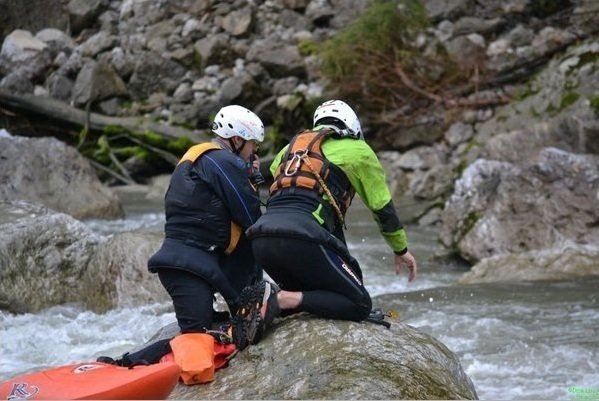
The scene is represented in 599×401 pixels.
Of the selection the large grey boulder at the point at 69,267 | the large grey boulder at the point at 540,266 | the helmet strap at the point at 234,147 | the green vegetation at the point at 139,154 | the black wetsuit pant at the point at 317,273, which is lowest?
the green vegetation at the point at 139,154

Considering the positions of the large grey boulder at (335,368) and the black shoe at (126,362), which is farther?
the black shoe at (126,362)

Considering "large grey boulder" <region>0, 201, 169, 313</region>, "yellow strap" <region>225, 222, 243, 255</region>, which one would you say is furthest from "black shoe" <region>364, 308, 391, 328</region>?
"large grey boulder" <region>0, 201, 169, 313</region>

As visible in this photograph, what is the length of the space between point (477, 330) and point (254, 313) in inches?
132

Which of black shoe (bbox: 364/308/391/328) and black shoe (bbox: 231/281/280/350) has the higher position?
black shoe (bbox: 231/281/280/350)

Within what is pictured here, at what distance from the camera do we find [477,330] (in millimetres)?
7273

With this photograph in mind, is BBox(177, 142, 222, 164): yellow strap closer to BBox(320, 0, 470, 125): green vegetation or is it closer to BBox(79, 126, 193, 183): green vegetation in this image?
BBox(79, 126, 193, 183): green vegetation

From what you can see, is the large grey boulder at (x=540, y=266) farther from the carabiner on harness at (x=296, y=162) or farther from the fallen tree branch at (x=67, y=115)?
the fallen tree branch at (x=67, y=115)

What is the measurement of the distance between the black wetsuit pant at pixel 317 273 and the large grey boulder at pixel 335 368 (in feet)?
0.24

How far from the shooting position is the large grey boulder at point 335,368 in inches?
158

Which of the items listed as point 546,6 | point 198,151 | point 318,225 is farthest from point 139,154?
point 318,225

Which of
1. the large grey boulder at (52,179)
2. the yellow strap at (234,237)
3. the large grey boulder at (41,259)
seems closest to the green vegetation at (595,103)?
the large grey boulder at (41,259)

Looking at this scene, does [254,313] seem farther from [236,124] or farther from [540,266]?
[540,266]

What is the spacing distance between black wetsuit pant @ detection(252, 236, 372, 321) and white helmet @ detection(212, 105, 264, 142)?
641mm

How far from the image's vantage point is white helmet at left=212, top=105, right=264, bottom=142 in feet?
15.6
